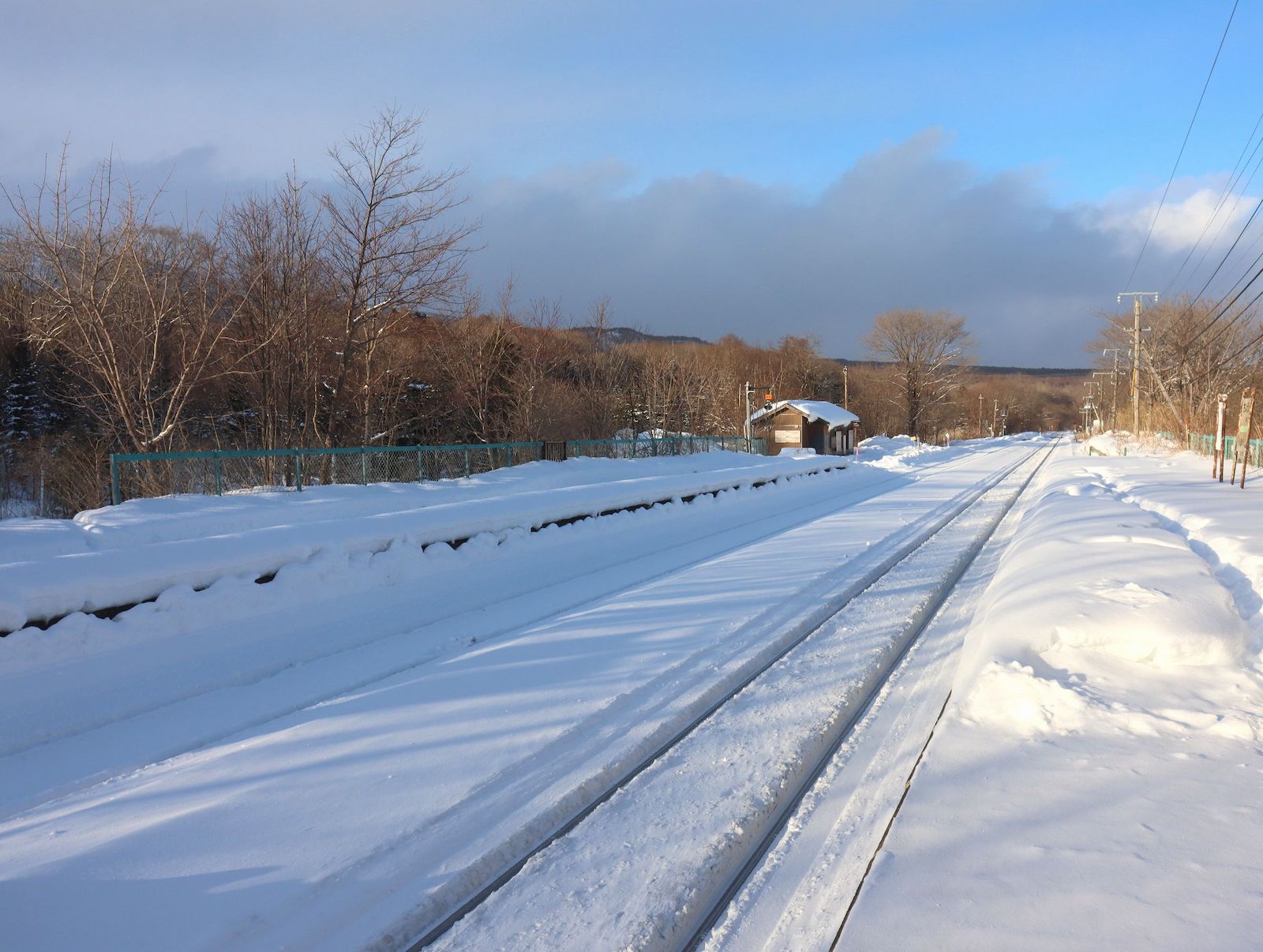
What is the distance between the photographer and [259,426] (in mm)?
21438

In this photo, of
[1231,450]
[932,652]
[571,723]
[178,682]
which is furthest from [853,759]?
[1231,450]

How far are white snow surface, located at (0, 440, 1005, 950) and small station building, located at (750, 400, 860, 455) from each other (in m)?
48.3

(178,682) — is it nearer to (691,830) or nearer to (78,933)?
(78,933)

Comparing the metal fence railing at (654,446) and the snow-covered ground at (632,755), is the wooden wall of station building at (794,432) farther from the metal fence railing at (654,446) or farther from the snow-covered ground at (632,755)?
the snow-covered ground at (632,755)

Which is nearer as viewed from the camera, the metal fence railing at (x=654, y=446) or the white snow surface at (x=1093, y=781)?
the white snow surface at (x=1093, y=781)

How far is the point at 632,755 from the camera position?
4.54 m

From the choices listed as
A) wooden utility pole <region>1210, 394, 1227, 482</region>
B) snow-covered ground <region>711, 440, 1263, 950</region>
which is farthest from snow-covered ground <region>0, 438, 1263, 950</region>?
wooden utility pole <region>1210, 394, 1227, 482</region>

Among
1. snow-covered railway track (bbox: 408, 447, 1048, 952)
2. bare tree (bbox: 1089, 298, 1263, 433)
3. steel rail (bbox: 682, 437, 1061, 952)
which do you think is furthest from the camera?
bare tree (bbox: 1089, 298, 1263, 433)

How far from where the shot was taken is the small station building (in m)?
59.2

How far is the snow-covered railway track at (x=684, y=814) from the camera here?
3062mm

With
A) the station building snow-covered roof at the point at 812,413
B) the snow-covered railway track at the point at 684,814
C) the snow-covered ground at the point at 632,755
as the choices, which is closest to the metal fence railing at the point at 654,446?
the station building snow-covered roof at the point at 812,413

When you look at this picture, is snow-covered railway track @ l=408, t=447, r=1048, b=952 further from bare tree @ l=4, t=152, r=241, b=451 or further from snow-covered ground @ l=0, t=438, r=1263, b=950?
bare tree @ l=4, t=152, r=241, b=451

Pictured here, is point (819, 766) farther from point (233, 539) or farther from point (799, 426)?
point (799, 426)

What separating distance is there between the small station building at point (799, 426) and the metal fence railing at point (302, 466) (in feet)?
113
